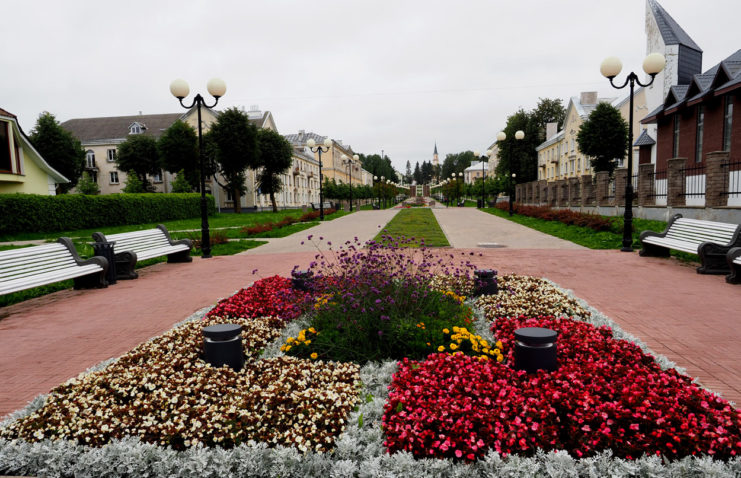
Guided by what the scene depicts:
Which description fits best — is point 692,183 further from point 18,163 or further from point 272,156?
point 272,156

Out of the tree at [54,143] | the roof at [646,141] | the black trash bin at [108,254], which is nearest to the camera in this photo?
the black trash bin at [108,254]

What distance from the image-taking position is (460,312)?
16.0 ft

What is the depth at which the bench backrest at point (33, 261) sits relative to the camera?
21.1 feet

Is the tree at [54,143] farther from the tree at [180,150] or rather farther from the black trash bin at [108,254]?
the black trash bin at [108,254]

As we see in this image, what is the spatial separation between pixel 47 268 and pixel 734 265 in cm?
1153

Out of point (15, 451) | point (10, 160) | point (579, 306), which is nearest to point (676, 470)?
point (579, 306)

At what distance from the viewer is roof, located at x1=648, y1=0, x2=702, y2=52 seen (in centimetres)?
2803

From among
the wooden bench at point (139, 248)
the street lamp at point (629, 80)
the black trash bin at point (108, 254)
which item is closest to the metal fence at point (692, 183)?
the street lamp at point (629, 80)

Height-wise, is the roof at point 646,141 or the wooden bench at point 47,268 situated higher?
the roof at point 646,141

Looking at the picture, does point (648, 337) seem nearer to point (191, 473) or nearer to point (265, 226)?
point (191, 473)

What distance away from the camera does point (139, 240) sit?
32.3ft

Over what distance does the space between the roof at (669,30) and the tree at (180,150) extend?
38.9m

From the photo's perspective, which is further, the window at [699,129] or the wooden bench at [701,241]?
the window at [699,129]

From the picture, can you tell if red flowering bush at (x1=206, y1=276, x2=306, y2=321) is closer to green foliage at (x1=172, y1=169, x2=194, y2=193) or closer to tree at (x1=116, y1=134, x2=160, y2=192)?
green foliage at (x1=172, y1=169, x2=194, y2=193)
